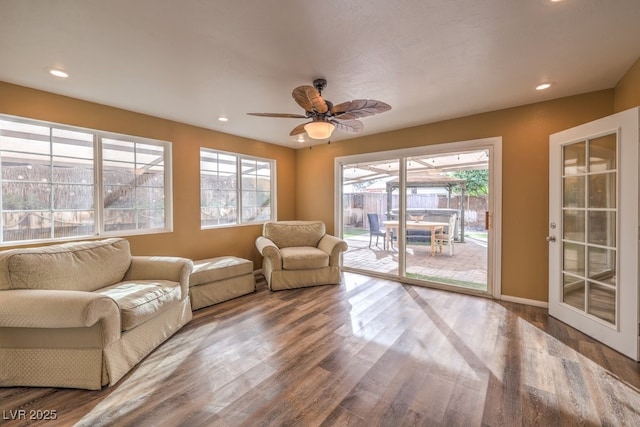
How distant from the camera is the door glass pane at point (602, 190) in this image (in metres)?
2.22

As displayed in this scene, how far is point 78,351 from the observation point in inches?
67.4

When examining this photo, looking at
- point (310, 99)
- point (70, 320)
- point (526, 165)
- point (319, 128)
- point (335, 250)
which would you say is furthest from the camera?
point (335, 250)

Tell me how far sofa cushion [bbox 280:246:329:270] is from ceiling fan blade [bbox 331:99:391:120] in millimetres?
2051

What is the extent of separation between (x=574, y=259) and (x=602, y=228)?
1.37 ft

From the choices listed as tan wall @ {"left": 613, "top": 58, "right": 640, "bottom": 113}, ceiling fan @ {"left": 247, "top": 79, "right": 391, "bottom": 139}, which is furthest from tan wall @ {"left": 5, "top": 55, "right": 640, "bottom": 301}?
ceiling fan @ {"left": 247, "top": 79, "right": 391, "bottom": 139}

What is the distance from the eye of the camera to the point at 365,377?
1.81m

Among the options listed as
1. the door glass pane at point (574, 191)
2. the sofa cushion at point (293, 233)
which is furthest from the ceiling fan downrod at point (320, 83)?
the door glass pane at point (574, 191)

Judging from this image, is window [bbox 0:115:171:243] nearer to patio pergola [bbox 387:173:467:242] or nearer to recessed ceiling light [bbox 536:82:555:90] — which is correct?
patio pergola [bbox 387:173:467:242]

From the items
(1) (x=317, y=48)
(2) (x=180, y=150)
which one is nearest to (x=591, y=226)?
(1) (x=317, y=48)

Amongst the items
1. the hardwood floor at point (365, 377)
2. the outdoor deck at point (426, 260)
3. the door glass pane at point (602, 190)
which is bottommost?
the hardwood floor at point (365, 377)

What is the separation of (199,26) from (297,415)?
248 cm

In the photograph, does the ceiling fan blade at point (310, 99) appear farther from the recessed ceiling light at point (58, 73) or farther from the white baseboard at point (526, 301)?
the white baseboard at point (526, 301)

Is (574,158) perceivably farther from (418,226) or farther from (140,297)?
(140,297)

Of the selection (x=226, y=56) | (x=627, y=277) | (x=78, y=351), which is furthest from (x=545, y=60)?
(x=78, y=351)
